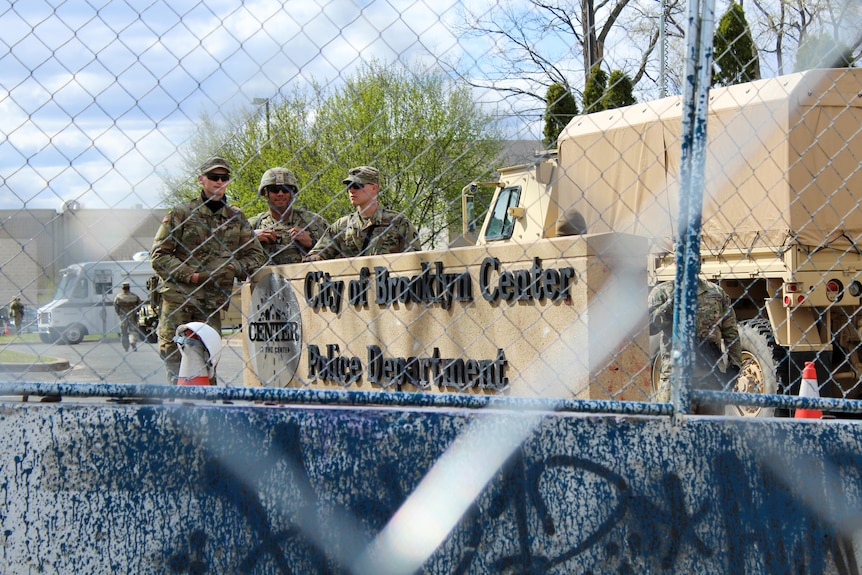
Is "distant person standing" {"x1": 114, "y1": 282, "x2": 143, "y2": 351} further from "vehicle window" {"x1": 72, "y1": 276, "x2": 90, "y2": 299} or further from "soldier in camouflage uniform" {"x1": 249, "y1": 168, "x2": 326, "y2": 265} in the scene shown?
"soldier in camouflage uniform" {"x1": 249, "y1": 168, "x2": 326, "y2": 265}

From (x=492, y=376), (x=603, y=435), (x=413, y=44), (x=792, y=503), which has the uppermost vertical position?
(x=413, y=44)

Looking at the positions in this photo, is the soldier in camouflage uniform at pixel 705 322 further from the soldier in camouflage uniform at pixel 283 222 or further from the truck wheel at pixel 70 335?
the truck wheel at pixel 70 335

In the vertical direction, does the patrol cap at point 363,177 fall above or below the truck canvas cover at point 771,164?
below

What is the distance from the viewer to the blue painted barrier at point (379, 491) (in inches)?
87.7

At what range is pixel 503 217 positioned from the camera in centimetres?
830

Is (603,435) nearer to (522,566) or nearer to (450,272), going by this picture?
(522,566)

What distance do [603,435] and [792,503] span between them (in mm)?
557

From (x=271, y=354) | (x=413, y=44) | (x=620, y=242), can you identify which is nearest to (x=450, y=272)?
(x=620, y=242)

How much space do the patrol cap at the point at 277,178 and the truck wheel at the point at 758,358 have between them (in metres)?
3.79

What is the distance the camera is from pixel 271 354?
546 centimetres

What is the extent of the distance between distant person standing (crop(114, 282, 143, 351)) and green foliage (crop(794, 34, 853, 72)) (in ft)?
15.6

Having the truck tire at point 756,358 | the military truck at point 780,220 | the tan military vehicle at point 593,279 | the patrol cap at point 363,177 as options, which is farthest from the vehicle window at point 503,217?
the patrol cap at point 363,177

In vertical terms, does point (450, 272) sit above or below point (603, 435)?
above

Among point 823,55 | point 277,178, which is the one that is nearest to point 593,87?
point 277,178
